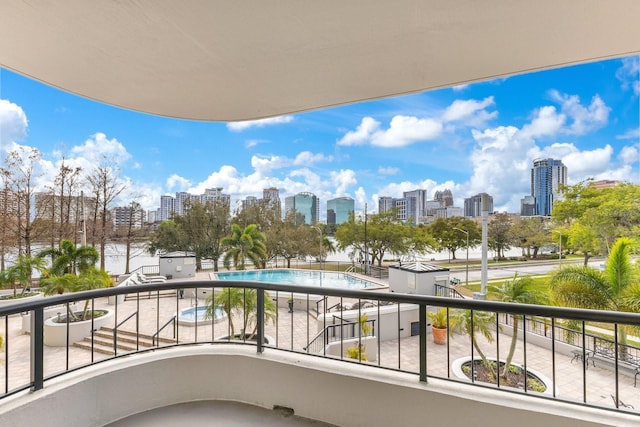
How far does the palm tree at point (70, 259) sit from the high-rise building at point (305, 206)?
17.6 metres

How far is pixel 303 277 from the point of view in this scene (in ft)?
52.7

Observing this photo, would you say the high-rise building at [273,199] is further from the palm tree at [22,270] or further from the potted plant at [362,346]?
the potted plant at [362,346]

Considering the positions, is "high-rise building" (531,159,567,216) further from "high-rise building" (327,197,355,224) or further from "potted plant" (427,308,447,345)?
"potted plant" (427,308,447,345)

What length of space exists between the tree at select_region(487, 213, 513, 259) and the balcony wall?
2580cm

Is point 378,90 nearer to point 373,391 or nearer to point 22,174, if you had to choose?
point 373,391

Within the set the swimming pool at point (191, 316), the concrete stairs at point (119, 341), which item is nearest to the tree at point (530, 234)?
the swimming pool at point (191, 316)

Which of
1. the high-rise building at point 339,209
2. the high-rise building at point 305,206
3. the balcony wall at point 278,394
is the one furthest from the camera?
the high-rise building at point 305,206

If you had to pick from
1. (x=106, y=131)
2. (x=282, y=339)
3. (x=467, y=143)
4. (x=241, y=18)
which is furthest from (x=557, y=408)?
(x=467, y=143)

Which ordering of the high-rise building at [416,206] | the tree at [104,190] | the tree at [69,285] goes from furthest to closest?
1. the high-rise building at [416,206]
2. the tree at [104,190]
3. the tree at [69,285]

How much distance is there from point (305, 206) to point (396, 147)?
1220cm

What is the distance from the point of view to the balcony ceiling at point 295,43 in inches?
47.6

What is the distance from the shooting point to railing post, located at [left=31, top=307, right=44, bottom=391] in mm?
1628

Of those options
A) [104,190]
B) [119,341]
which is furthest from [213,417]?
[104,190]

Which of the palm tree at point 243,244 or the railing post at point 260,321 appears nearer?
the railing post at point 260,321
